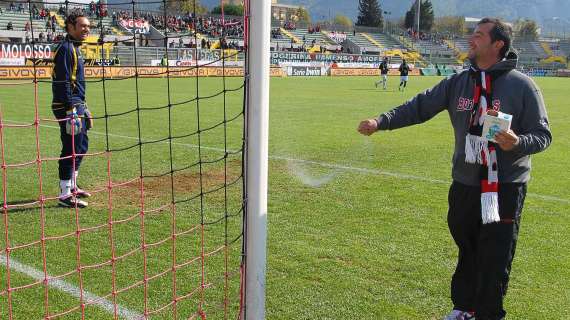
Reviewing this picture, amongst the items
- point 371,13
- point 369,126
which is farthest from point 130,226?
point 371,13

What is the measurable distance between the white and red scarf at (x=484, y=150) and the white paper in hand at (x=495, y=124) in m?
0.17

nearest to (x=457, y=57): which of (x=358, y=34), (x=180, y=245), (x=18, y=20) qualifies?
(x=358, y=34)

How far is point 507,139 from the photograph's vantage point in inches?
124

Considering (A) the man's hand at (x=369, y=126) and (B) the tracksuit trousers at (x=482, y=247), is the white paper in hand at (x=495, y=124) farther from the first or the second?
(A) the man's hand at (x=369, y=126)

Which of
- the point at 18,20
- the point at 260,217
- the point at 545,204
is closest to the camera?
the point at 260,217

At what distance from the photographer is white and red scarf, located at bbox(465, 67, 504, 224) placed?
11.2 feet

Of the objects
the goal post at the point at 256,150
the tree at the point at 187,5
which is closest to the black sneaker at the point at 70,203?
the tree at the point at 187,5

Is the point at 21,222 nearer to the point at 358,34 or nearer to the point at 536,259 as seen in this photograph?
the point at 536,259

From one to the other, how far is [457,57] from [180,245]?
72.0 meters

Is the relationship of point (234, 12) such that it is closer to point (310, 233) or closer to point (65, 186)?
point (65, 186)

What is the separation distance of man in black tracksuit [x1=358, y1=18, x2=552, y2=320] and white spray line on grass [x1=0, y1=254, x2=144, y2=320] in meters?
2.08

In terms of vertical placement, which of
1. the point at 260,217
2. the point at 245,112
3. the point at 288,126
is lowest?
the point at 288,126

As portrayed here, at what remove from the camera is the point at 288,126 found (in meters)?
13.7

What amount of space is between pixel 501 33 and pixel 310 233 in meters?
2.89
